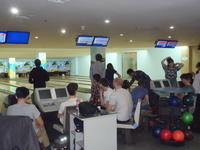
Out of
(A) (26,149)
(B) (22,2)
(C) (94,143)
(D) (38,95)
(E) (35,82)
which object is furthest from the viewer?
(E) (35,82)

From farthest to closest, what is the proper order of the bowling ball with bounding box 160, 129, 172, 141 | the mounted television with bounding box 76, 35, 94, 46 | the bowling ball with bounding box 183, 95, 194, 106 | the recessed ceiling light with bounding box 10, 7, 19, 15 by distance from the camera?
the mounted television with bounding box 76, 35, 94, 46
the bowling ball with bounding box 183, 95, 194, 106
the recessed ceiling light with bounding box 10, 7, 19, 15
the bowling ball with bounding box 160, 129, 172, 141

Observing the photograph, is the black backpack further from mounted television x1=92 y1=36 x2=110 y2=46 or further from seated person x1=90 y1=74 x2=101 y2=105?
mounted television x1=92 y1=36 x2=110 y2=46

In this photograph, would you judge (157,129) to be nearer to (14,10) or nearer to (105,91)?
(105,91)

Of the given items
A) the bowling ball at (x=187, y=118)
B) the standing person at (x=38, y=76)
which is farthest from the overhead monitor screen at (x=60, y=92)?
the bowling ball at (x=187, y=118)

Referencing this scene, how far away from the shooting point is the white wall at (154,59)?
42.4 feet

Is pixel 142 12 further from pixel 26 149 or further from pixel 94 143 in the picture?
pixel 26 149

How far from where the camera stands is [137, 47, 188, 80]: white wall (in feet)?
42.4

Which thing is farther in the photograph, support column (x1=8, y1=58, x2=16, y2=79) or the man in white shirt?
support column (x1=8, y1=58, x2=16, y2=79)

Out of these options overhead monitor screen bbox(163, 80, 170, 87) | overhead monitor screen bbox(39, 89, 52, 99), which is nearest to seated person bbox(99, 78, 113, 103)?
→ overhead monitor screen bbox(39, 89, 52, 99)

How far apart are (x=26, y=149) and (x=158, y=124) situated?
253 cm

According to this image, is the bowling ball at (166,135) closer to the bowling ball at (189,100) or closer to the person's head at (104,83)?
the bowling ball at (189,100)

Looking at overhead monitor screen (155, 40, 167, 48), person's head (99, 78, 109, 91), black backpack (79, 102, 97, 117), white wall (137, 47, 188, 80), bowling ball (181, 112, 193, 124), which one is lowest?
bowling ball (181, 112, 193, 124)

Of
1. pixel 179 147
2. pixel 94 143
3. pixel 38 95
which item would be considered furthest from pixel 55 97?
pixel 179 147

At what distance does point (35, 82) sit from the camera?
4488 mm
